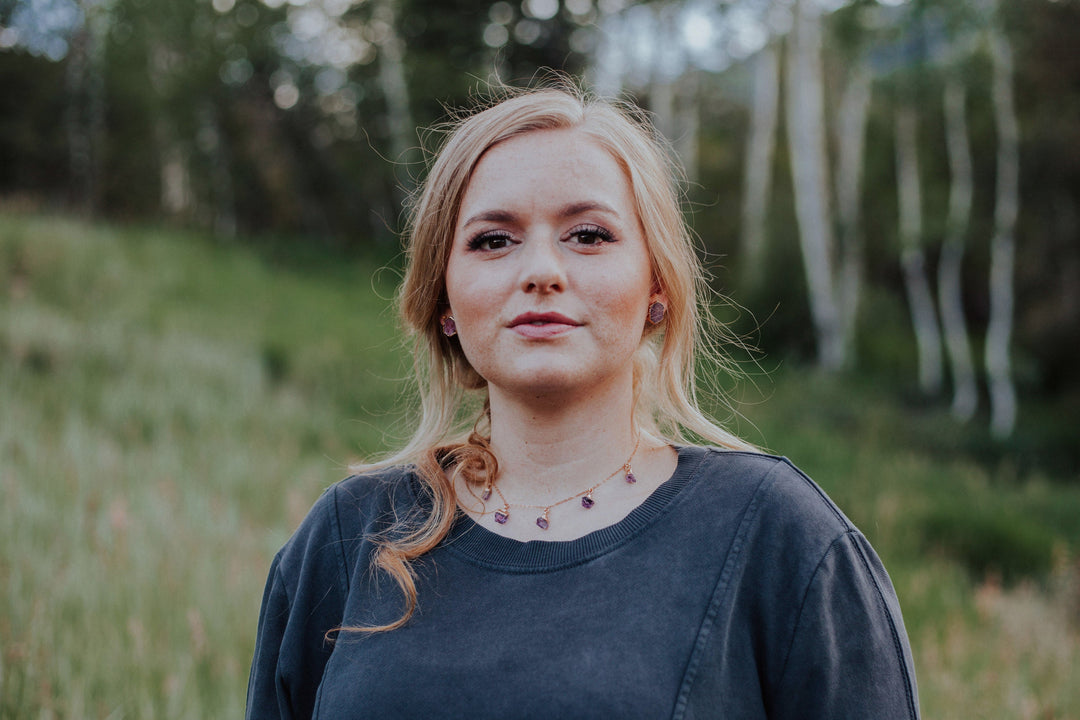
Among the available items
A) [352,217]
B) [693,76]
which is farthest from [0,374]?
[352,217]

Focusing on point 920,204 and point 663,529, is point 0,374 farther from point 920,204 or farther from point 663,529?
point 920,204

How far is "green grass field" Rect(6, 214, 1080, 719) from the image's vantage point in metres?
3.49

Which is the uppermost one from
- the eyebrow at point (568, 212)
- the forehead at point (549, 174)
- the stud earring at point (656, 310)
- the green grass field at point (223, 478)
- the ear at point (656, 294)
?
the forehead at point (549, 174)

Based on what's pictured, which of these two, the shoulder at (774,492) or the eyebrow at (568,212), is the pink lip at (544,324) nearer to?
the eyebrow at (568,212)

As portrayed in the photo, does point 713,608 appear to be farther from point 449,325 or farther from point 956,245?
point 956,245

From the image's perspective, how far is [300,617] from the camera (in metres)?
1.68

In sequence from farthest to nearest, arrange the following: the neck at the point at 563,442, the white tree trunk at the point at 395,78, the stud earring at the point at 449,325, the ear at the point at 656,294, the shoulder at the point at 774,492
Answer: the white tree trunk at the point at 395,78, the stud earring at the point at 449,325, the ear at the point at 656,294, the neck at the point at 563,442, the shoulder at the point at 774,492

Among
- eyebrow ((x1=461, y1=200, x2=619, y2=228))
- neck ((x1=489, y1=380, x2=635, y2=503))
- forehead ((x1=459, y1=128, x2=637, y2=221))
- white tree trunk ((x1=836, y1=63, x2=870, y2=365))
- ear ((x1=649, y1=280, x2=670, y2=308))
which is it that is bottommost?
neck ((x1=489, y1=380, x2=635, y2=503))

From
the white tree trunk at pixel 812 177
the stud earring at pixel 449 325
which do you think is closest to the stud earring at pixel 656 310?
the stud earring at pixel 449 325

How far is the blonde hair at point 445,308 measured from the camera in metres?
1.70

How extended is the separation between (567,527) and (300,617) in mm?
566

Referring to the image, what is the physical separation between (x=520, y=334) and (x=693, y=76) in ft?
72.4

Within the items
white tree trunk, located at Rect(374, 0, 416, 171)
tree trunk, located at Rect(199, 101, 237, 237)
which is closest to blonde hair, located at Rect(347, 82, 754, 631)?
white tree trunk, located at Rect(374, 0, 416, 171)

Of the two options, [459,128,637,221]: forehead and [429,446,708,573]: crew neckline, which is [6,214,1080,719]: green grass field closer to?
[429,446,708,573]: crew neckline
